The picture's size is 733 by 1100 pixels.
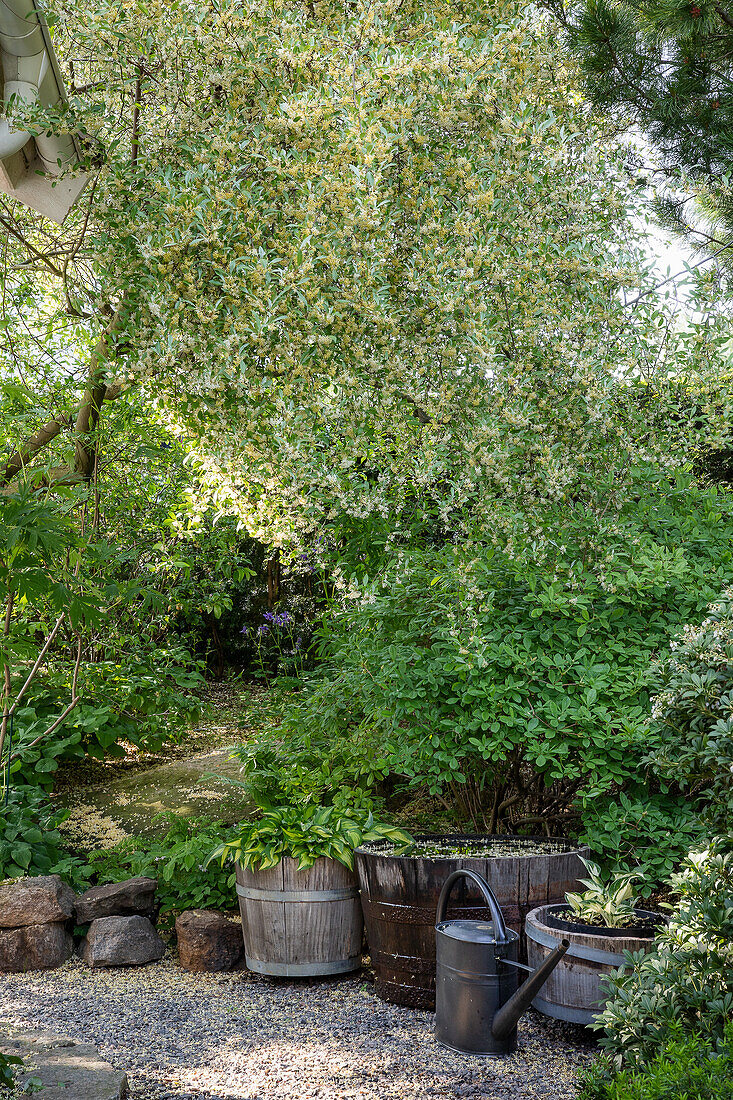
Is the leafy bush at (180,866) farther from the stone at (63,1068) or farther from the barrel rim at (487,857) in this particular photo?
the stone at (63,1068)

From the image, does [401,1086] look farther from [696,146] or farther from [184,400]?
[696,146]

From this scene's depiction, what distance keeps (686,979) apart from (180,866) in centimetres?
256

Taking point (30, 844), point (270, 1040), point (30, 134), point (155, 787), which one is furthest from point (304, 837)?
point (30, 134)

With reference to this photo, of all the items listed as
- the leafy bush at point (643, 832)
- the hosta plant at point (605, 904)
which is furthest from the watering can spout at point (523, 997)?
the leafy bush at point (643, 832)

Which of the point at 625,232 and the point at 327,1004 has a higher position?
the point at 625,232

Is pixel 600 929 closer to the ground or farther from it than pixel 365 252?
closer to the ground

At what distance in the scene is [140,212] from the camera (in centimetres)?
317

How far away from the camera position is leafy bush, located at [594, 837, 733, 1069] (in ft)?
6.12

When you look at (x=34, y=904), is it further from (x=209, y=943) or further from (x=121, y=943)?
(x=209, y=943)

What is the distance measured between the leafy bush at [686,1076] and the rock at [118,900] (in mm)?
2544

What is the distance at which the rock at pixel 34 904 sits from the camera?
11.9 feet

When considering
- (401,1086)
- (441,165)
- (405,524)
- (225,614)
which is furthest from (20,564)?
(225,614)

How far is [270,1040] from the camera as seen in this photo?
2.71m

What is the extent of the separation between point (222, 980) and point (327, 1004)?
55 centimetres
